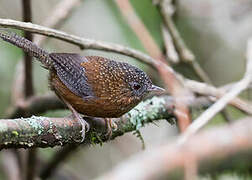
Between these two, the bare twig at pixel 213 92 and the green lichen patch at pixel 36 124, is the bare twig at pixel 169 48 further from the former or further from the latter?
the green lichen patch at pixel 36 124

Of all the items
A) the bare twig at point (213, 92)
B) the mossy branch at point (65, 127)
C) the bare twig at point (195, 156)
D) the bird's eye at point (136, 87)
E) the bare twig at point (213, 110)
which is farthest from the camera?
the bare twig at point (213, 92)

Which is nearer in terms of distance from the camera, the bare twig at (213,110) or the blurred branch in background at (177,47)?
the bare twig at (213,110)

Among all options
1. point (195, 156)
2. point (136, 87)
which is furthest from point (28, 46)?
point (195, 156)

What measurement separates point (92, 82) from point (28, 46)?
463 millimetres

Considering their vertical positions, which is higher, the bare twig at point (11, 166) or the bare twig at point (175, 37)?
the bare twig at point (175, 37)

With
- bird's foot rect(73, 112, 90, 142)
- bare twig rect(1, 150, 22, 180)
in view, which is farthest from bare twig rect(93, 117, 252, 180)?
bare twig rect(1, 150, 22, 180)

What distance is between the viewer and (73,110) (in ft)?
9.35

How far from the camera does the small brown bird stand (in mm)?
2898

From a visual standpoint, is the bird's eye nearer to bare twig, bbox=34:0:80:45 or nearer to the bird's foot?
the bird's foot

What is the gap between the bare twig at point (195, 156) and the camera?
3.56ft

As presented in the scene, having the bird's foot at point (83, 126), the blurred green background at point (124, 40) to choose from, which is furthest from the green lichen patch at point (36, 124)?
the blurred green background at point (124, 40)

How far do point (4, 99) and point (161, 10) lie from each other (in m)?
1.99

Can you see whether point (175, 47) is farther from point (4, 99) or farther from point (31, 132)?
point (31, 132)

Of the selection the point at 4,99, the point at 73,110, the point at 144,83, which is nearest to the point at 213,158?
the point at 73,110
